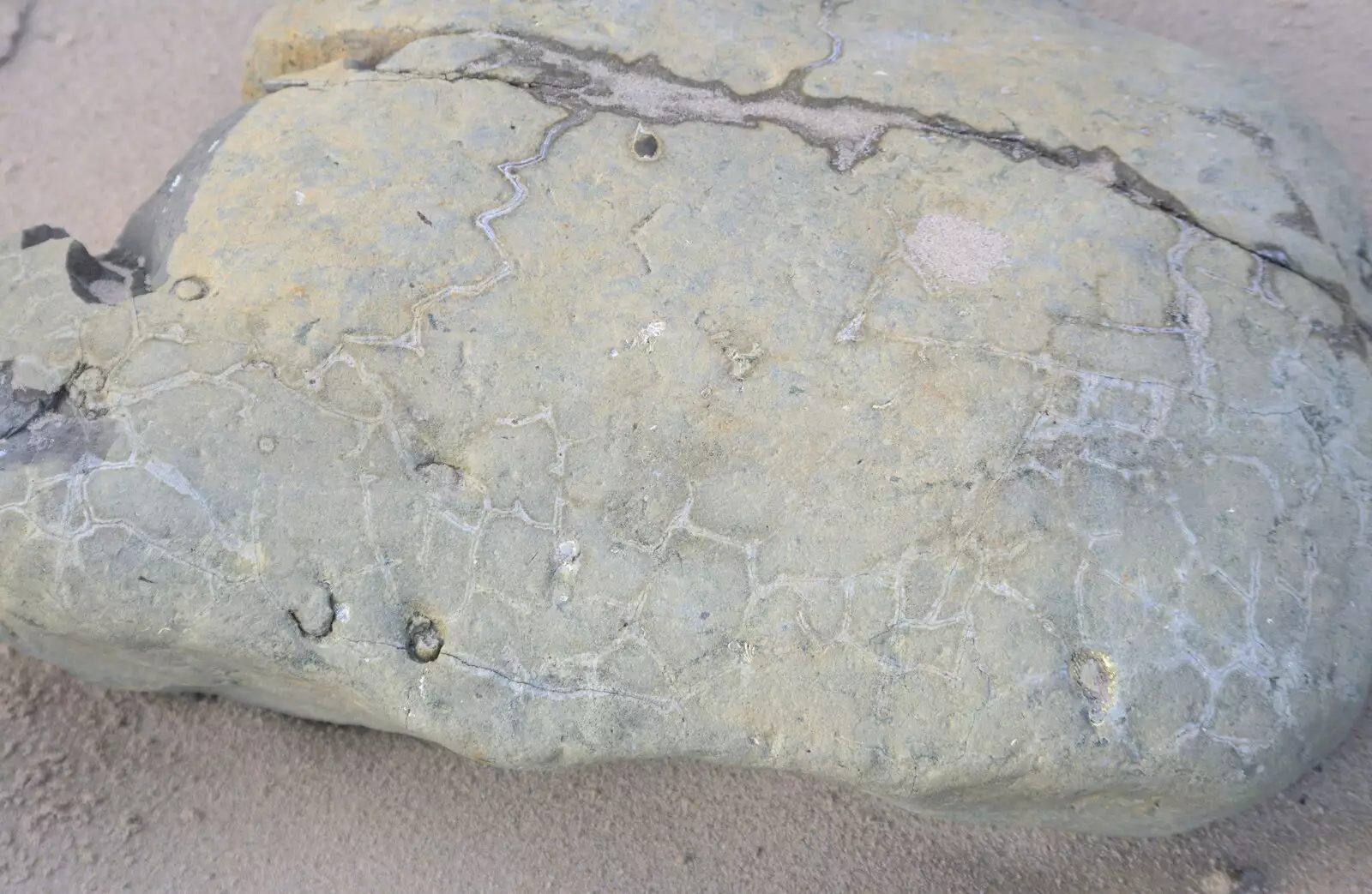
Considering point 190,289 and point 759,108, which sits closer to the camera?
point 190,289

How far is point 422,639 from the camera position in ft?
4.96

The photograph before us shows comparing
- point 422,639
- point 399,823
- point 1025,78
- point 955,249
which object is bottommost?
point 399,823

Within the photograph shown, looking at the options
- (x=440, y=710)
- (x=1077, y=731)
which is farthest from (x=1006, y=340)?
(x=440, y=710)

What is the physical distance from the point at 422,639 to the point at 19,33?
2407 millimetres

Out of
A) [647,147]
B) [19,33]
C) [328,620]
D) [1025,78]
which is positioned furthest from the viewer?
[19,33]

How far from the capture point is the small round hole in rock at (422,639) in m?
1.51

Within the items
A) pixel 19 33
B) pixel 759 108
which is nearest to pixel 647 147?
pixel 759 108

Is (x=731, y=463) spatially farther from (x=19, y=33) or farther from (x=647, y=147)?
(x=19, y=33)

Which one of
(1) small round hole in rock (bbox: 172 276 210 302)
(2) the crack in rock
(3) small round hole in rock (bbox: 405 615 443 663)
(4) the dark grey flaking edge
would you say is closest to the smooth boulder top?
(2) the crack in rock

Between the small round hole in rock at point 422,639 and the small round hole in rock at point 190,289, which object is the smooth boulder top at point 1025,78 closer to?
the small round hole in rock at point 190,289

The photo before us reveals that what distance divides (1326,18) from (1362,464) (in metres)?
1.63

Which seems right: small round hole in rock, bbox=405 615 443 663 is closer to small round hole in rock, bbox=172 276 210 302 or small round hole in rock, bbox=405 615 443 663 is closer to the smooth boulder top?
small round hole in rock, bbox=172 276 210 302

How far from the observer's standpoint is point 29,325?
164 centimetres

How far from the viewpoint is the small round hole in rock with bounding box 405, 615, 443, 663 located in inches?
59.4
